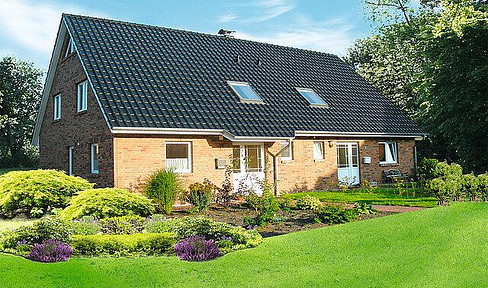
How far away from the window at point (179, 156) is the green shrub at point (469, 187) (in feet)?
29.4

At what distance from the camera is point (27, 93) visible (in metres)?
48.5

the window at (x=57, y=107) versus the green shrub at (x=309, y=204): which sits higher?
the window at (x=57, y=107)

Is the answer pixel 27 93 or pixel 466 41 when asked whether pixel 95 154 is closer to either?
pixel 466 41

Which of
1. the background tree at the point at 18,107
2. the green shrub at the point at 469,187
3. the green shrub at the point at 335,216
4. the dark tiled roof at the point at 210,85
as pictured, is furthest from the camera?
the background tree at the point at 18,107

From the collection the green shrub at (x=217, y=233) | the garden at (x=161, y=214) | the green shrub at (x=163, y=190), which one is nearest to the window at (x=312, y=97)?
the garden at (x=161, y=214)

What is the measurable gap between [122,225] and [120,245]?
4.92 ft

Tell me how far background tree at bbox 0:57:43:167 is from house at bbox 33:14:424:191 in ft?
78.0

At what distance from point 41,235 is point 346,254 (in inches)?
205

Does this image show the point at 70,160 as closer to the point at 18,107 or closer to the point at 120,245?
the point at 120,245

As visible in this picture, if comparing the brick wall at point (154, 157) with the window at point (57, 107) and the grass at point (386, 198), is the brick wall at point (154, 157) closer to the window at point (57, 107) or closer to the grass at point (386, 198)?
the grass at point (386, 198)

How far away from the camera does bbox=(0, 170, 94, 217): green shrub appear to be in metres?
13.9

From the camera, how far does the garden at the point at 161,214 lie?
27.6ft

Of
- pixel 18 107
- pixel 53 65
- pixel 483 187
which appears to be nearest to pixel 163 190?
pixel 483 187

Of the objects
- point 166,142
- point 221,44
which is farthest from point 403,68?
point 166,142
